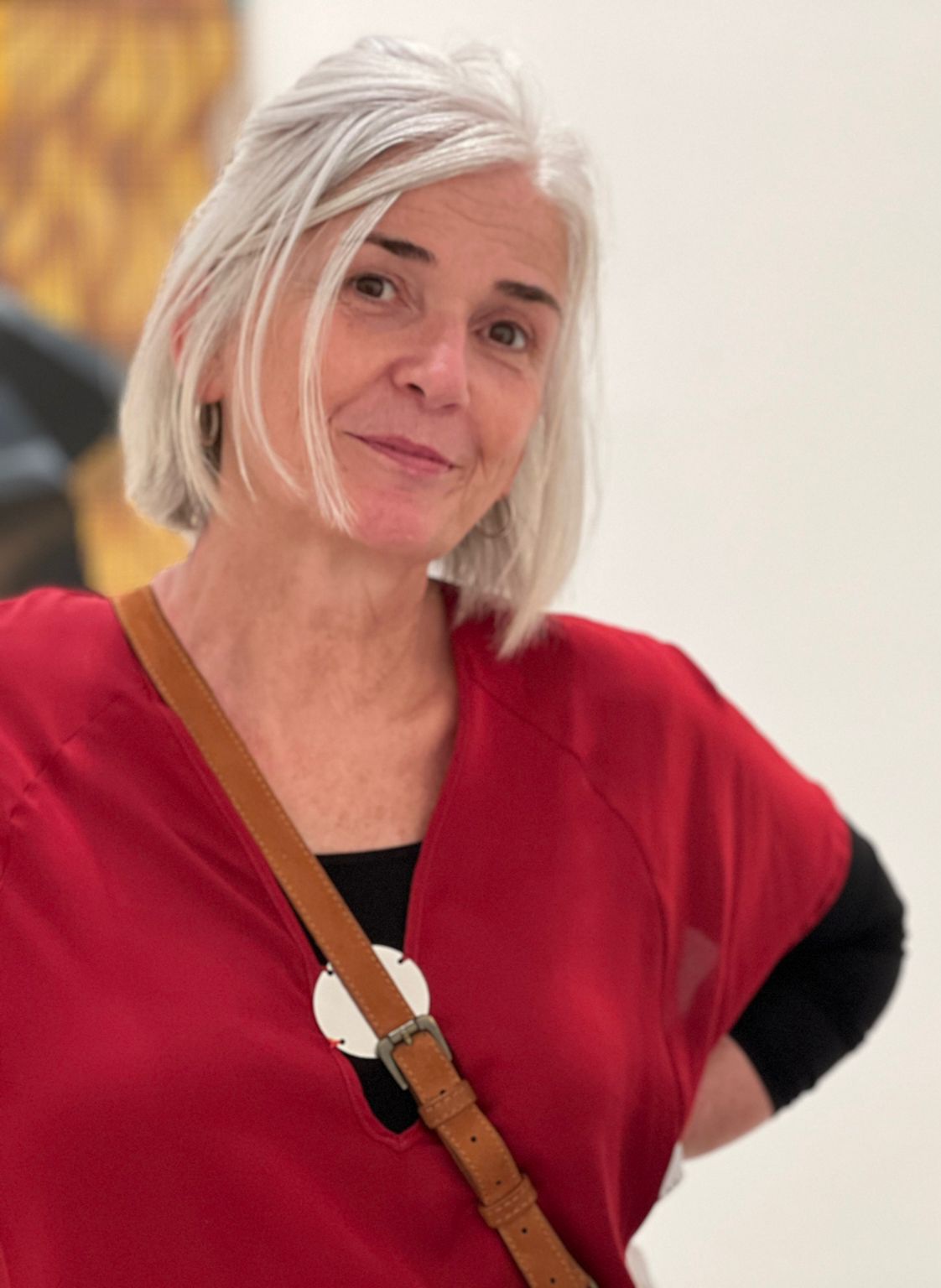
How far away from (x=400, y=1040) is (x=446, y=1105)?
0.06 m

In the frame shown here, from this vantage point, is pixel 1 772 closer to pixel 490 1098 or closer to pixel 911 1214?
pixel 490 1098

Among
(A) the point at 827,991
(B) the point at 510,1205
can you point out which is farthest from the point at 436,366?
(A) the point at 827,991

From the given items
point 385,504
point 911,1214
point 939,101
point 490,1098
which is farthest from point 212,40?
point 911,1214

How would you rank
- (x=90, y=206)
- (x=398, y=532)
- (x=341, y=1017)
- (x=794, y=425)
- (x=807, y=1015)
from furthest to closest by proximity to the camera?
1. (x=794, y=425)
2. (x=90, y=206)
3. (x=807, y=1015)
4. (x=398, y=532)
5. (x=341, y=1017)

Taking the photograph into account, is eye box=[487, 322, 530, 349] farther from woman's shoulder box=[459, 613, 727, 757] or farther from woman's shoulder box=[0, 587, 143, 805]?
woman's shoulder box=[0, 587, 143, 805]

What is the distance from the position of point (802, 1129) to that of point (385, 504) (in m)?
1.51

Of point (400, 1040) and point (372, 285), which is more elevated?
point (372, 285)

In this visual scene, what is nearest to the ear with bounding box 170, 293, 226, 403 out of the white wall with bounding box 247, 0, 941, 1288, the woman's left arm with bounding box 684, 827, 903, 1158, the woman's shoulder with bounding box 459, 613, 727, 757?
the woman's shoulder with bounding box 459, 613, 727, 757

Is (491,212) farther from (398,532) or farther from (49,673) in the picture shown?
(49,673)

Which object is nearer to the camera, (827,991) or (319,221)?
(319,221)

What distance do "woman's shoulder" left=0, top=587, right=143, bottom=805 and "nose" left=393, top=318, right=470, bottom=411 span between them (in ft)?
1.06

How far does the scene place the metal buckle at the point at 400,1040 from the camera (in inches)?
44.3

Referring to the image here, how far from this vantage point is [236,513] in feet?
4.18

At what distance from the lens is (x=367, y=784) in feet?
4.12
